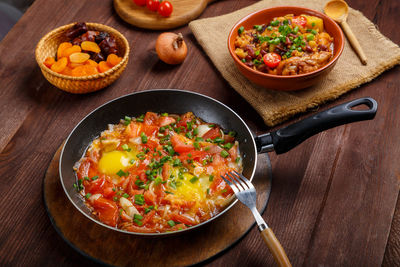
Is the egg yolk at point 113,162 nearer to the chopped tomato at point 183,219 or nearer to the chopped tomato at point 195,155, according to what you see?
the chopped tomato at point 195,155

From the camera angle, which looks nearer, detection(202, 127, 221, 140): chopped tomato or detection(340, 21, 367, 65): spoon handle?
detection(202, 127, 221, 140): chopped tomato

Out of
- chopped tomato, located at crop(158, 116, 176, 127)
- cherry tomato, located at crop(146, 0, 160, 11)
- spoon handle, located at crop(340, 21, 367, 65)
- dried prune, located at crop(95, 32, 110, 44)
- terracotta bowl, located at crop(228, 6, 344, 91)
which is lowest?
spoon handle, located at crop(340, 21, 367, 65)

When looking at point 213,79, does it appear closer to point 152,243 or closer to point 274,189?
point 274,189

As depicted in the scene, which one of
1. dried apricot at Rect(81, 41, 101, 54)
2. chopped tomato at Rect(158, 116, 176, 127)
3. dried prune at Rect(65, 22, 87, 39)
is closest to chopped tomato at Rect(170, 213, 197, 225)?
chopped tomato at Rect(158, 116, 176, 127)

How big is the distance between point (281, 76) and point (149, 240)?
1.40 meters

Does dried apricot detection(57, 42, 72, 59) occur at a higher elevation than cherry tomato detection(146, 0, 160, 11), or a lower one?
higher

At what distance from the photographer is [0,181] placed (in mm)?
2445

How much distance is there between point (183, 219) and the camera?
208cm

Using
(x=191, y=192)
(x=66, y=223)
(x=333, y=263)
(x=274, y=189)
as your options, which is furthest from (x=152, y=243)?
(x=333, y=263)

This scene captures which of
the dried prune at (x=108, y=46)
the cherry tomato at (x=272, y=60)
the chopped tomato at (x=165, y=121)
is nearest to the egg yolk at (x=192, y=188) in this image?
the chopped tomato at (x=165, y=121)

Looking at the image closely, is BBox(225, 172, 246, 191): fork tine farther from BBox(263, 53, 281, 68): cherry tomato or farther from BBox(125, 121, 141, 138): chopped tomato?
BBox(263, 53, 281, 68): cherry tomato

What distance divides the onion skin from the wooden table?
10cm

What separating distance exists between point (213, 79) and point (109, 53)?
2.76ft

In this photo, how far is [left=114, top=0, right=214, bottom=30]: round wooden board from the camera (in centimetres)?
337
